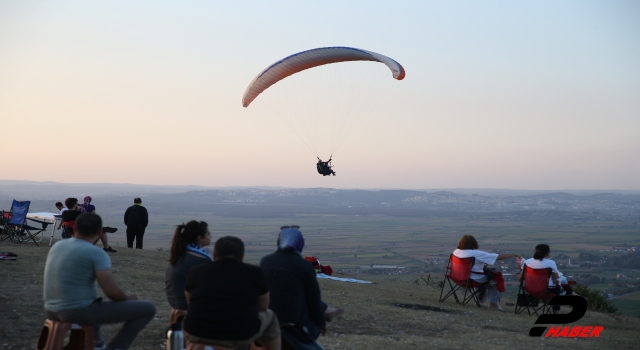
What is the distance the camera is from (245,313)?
4.64 metres

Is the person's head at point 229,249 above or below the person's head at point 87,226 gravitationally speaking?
below

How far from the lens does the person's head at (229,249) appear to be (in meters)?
4.77

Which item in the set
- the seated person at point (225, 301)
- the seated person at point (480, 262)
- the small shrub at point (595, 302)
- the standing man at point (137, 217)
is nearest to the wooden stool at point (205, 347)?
the seated person at point (225, 301)

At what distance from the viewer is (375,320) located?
29.2ft

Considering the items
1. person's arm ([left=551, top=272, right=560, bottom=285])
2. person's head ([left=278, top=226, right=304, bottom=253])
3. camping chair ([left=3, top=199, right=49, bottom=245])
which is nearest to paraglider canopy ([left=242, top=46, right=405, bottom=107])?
camping chair ([left=3, top=199, right=49, bottom=245])

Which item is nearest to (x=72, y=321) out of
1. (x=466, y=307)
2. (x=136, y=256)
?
(x=466, y=307)

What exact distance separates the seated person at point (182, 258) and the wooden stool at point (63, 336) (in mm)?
855

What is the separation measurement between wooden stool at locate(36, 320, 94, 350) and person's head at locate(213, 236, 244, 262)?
4.31 feet

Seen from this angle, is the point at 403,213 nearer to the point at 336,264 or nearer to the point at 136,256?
the point at 336,264

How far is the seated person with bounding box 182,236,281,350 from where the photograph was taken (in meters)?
4.61

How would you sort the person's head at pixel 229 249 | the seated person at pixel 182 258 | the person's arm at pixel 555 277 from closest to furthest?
the person's head at pixel 229 249, the seated person at pixel 182 258, the person's arm at pixel 555 277

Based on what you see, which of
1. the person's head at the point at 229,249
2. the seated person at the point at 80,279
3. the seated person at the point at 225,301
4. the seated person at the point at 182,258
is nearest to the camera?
the seated person at the point at 225,301

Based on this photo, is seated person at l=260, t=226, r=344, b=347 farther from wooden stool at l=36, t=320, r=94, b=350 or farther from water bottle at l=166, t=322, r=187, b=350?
wooden stool at l=36, t=320, r=94, b=350

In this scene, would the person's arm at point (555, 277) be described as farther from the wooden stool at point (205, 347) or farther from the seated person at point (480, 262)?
the wooden stool at point (205, 347)
